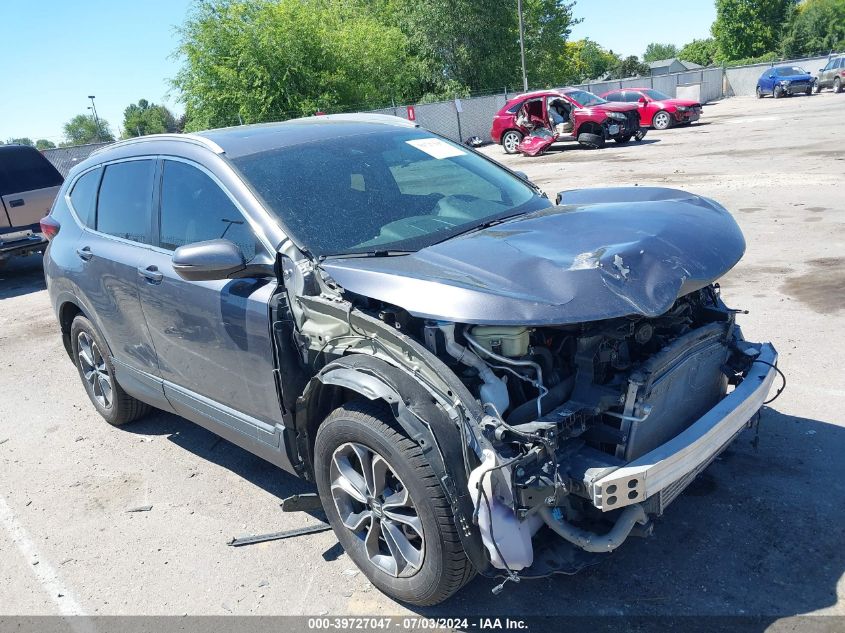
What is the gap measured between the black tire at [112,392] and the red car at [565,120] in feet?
62.4

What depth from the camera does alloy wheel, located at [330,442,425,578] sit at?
9.83ft

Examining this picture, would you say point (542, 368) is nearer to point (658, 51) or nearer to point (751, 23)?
point (751, 23)

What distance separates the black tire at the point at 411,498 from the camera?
2.75 metres

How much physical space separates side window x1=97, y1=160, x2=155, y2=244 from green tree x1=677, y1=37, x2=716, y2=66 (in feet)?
329

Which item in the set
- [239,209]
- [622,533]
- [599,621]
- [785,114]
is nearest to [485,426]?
[622,533]

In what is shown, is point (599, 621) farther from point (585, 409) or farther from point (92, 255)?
point (92, 255)

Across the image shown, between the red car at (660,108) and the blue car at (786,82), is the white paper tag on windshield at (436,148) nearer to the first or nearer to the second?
the red car at (660,108)

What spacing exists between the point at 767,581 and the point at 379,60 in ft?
116

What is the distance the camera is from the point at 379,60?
35281 mm

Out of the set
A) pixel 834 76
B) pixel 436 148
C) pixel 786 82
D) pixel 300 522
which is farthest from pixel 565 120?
pixel 834 76

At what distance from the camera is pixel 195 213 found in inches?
154

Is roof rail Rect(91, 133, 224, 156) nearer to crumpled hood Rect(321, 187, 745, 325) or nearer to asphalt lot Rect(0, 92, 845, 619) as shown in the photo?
crumpled hood Rect(321, 187, 745, 325)

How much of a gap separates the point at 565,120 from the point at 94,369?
66.2ft

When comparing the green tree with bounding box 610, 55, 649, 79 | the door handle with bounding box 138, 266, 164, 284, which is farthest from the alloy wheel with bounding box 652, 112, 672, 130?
the green tree with bounding box 610, 55, 649, 79
